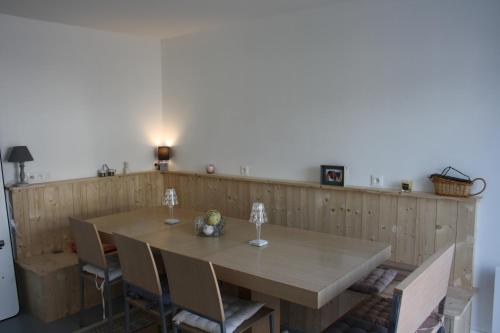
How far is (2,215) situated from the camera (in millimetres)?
3408

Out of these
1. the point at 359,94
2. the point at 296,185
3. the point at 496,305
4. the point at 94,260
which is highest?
the point at 359,94

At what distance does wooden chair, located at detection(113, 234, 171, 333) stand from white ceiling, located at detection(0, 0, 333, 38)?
1.98 m

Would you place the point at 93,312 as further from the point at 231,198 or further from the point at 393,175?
the point at 393,175

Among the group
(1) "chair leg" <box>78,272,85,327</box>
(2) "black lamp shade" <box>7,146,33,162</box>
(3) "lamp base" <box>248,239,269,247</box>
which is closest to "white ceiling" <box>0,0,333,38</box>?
(2) "black lamp shade" <box>7,146,33,162</box>

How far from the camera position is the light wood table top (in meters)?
1.88

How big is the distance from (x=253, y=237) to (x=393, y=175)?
1.27 m

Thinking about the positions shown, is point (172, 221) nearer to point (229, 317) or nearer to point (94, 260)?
point (94, 260)

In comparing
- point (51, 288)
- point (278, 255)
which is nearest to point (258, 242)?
point (278, 255)

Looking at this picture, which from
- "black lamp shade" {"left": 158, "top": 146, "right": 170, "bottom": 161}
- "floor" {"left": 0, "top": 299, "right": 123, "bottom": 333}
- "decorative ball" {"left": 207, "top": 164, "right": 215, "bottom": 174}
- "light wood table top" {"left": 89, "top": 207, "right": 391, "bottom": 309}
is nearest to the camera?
"light wood table top" {"left": 89, "top": 207, "right": 391, "bottom": 309}

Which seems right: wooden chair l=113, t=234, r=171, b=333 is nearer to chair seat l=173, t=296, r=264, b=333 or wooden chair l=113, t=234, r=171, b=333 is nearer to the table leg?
chair seat l=173, t=296, r=264, b=333

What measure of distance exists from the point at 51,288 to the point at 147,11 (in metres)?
2.48

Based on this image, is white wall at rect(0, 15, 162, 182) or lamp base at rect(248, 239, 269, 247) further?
white wall at rect(0, 15, 162, 182)

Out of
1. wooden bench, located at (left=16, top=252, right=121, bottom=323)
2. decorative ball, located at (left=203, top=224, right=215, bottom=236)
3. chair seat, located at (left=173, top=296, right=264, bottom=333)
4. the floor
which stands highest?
decorative ball, located at (left=203, top=224, right=215, bottom=236)

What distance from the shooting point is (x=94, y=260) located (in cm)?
285
